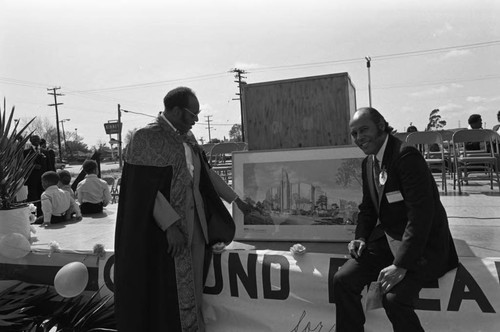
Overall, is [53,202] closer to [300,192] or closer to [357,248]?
[300,192]

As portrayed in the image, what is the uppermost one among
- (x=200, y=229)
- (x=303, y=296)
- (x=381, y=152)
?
(x=381, y=152)

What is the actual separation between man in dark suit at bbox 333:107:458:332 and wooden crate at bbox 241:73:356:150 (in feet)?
3.45

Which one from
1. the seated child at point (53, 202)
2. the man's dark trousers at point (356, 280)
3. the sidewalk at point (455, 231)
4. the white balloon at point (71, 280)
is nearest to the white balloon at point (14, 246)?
the sidewalk at point (455, 231)

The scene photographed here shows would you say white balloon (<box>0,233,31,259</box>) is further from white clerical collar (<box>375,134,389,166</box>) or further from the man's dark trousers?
white clerical collar (<box>375,134,389,166</box>)

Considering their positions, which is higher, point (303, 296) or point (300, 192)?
point (300, 192)

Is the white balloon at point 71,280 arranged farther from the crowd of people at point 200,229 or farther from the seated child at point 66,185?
the seated child at point 66,185

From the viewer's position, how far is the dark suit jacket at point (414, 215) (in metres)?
1.91

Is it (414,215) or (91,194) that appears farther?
(91,194)

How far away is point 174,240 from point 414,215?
4.24ft

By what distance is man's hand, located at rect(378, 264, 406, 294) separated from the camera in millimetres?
1986

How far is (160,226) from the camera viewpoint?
2.35m

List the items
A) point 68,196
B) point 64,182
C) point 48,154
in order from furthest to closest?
point 48,154 < point 64,182 < point 68,196

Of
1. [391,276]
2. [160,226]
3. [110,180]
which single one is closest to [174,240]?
[160,226]

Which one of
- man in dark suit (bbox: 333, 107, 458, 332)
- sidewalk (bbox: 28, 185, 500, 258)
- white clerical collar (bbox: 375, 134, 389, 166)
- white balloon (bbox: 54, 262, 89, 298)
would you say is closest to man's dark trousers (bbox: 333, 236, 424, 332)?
man in dark suit (bbox: 333, 107, 458, 332)
